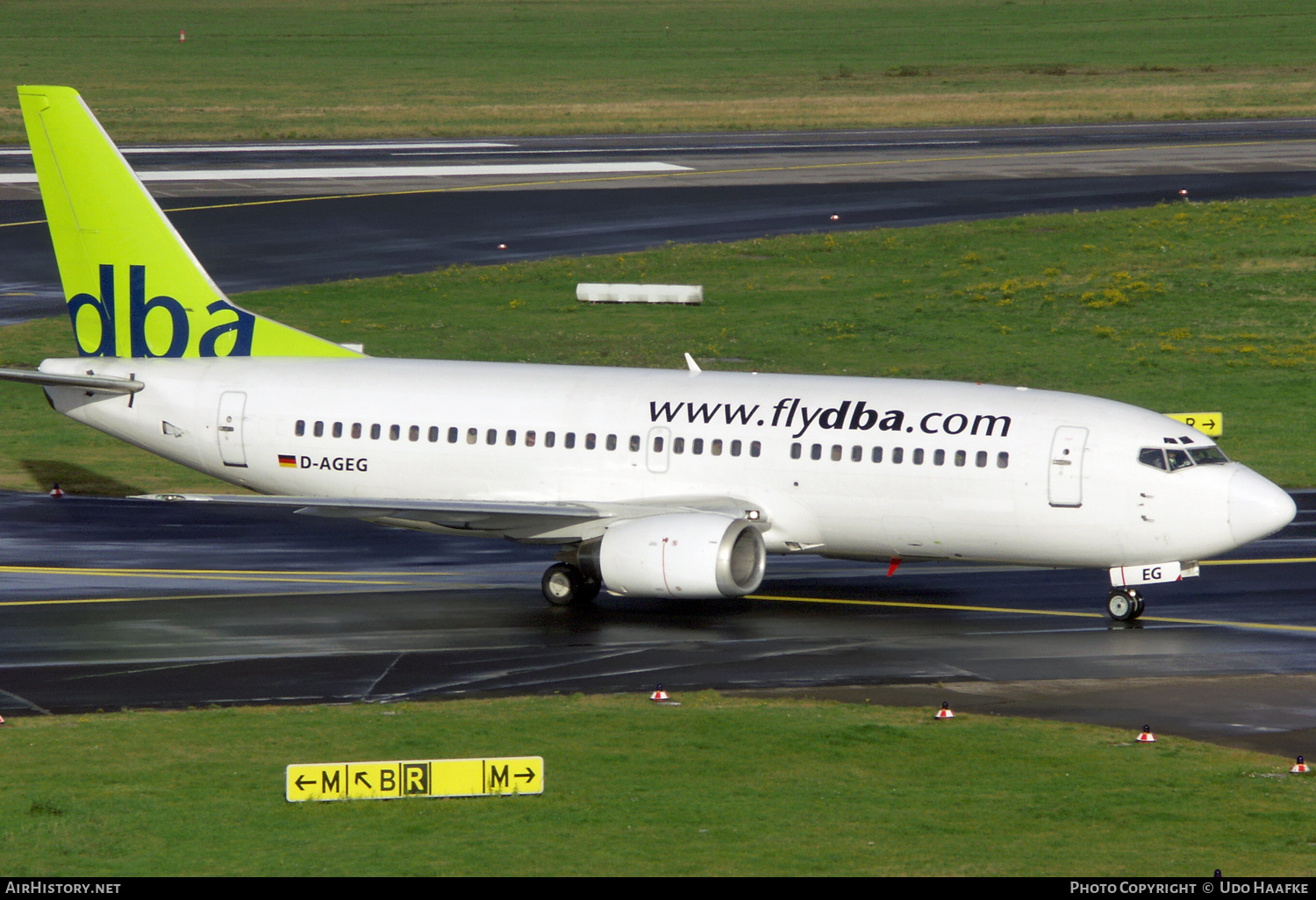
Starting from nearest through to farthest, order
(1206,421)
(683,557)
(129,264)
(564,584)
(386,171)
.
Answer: (683,557) → (564,584) → (129,264) → (1206,421) → (386,171)

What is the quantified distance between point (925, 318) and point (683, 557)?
33.6 metres

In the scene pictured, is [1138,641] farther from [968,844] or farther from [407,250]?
[407,250]

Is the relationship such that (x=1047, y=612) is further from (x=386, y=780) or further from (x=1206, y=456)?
(x=386, y=780)

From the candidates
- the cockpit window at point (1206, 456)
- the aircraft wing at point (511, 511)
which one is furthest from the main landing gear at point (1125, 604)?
the aircraft wing at point (511, 511)

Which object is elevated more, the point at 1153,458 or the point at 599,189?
the point at 599,189

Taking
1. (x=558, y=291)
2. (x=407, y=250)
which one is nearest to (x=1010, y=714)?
(x=558, y=291)

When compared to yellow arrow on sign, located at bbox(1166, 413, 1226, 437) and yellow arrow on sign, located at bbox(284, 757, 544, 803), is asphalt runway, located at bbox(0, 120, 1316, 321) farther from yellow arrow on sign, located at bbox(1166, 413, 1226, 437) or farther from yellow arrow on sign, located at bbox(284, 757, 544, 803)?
yellow arrow on sign, located at bbox(284, 757, 544, 803)

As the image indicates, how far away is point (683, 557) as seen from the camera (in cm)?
3272

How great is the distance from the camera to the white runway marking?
289ft

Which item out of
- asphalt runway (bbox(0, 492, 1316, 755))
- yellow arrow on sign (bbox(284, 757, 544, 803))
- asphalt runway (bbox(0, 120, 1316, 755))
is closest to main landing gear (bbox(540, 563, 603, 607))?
asphalt runway (bbox(0, 492, 1316, 755))

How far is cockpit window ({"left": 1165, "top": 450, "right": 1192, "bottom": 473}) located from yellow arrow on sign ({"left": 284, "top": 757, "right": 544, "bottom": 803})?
16.3 meters

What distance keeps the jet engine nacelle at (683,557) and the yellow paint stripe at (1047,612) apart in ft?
10.1

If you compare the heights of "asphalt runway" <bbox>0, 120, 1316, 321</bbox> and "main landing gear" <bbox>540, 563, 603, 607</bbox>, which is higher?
"asphalt runway" <bbox>0, 120, 1316, 321</bbox>

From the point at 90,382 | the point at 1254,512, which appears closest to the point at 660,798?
the point at 1254,512
